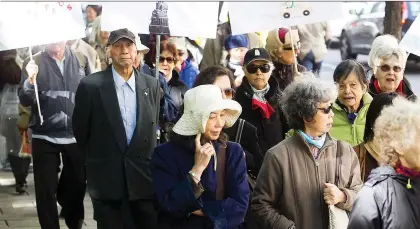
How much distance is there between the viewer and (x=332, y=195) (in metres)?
6.23

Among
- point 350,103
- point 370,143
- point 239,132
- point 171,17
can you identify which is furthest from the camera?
point 171,17

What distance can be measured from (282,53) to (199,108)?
10.2 feet

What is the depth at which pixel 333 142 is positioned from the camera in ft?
21.1

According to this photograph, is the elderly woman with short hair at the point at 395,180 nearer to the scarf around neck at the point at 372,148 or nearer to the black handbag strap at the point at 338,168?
the black handbag strap at the point at 338,168

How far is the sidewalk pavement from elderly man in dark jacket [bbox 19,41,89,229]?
28.8 inches

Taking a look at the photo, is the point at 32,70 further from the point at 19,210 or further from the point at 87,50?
the point at 19,210

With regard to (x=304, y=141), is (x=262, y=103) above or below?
below

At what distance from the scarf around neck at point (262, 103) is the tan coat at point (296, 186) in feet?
5.96

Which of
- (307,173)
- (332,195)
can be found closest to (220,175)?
(307,173)

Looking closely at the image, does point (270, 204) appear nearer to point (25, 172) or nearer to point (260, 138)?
point (260, 138)

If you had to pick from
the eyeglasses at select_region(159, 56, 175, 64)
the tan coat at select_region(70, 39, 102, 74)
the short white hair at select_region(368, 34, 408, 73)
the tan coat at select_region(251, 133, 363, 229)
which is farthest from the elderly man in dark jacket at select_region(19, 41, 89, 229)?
the tan coat at select_region(251, 133, 363, 229)

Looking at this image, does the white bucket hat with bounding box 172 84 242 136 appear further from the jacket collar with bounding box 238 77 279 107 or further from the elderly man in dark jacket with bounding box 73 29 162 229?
the jacket collar with bounding box 238 77 279 107

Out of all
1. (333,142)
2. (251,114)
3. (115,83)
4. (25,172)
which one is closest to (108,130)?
(115,83)

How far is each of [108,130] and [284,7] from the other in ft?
9.45
